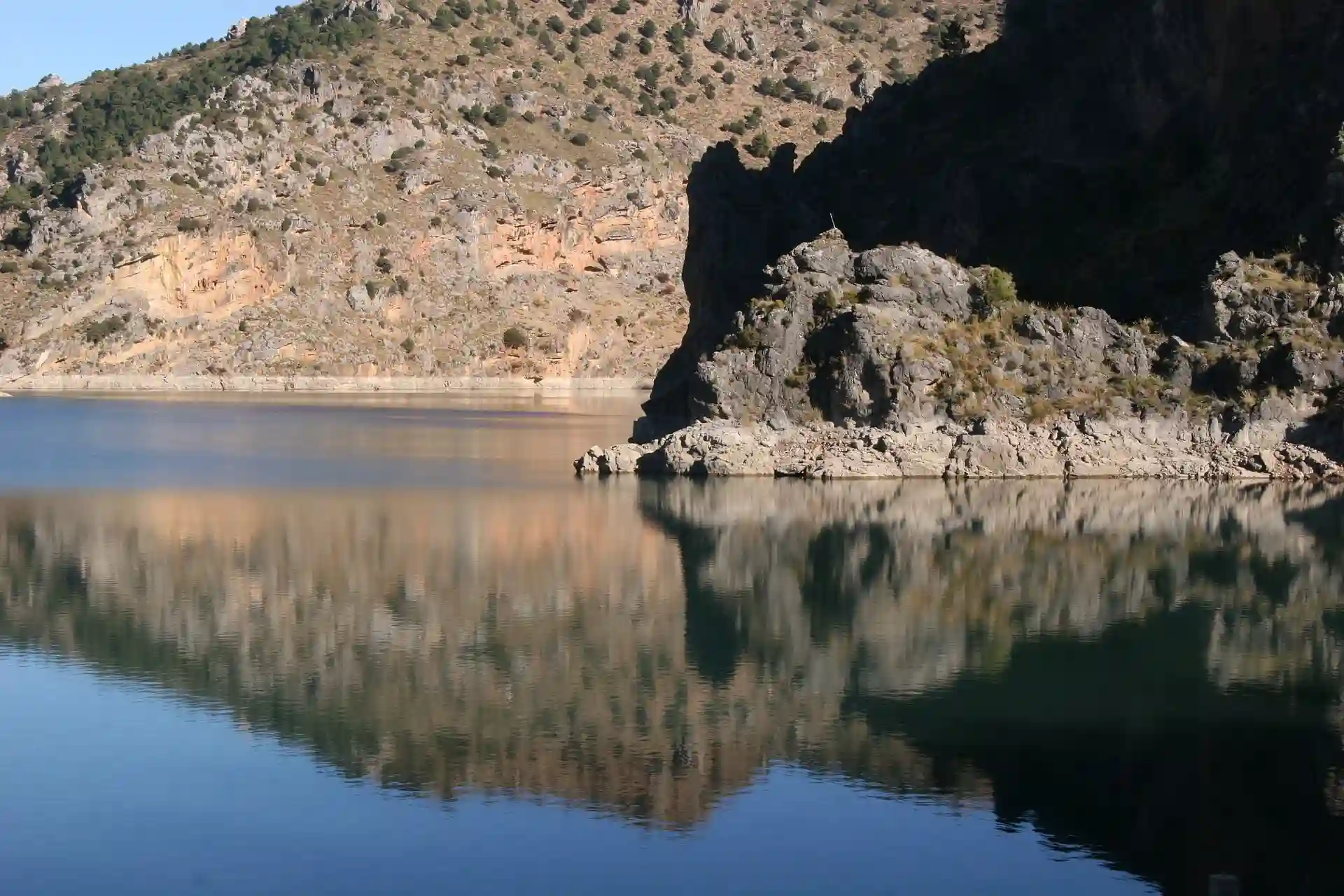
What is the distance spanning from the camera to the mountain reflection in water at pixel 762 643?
17219mm

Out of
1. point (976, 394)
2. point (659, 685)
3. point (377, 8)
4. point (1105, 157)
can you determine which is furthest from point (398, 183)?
point (659, 685)

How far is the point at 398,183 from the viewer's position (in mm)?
118625

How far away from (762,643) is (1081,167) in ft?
108

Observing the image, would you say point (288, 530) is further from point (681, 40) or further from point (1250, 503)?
point (681, 40)

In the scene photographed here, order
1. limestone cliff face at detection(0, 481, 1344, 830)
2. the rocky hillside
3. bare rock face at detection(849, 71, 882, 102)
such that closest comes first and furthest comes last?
limestone cliff face at detection(0, 481, 1344, 830) < the rocky hillside < bare rock face at detection(849, 71, 882, 102)

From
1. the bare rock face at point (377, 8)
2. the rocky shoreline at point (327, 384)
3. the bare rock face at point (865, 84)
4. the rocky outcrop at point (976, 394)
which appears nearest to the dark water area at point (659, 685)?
the rocky outcrop at point (976, 394)

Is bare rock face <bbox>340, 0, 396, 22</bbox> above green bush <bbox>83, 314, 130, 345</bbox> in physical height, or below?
above

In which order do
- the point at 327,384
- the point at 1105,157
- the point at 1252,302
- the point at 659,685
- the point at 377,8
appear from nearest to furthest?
the point at 659,685 → the point at 1252,302 → the point at 1105,157 → the point at 327,384 → the point at 377,8

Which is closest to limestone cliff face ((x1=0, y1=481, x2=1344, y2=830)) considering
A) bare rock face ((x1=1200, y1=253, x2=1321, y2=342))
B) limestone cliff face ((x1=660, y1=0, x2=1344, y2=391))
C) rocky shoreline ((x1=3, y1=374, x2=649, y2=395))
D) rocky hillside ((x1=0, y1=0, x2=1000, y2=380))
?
bare rock face ((x1=1200, y1=253, x2=1321, y2=342))

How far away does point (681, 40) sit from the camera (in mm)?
134625

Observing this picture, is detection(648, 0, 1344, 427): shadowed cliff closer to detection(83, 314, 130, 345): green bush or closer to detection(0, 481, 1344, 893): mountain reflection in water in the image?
detection(0, 481, 1344, 893): mountain reflection in water

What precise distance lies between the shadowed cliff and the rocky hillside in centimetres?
5492

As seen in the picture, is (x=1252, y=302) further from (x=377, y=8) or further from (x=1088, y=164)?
(x=377, y=8)

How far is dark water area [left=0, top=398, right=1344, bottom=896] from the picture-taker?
49.9ft
